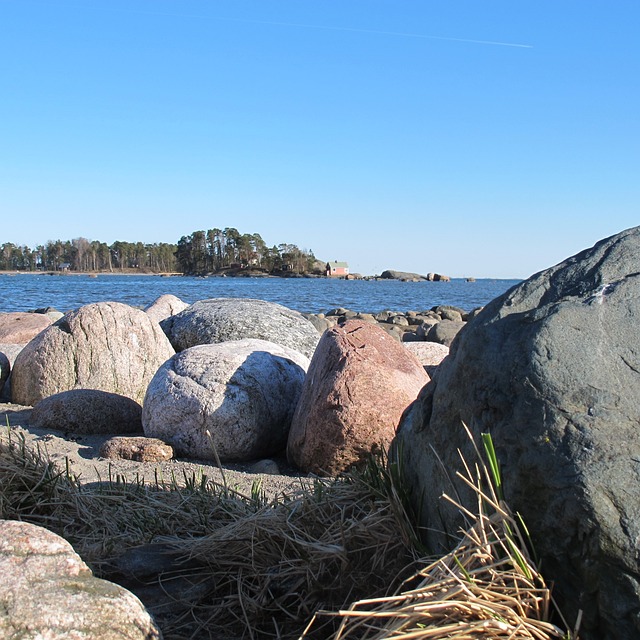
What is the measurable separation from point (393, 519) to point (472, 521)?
576mm

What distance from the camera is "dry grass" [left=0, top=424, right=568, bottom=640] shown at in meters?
2.14

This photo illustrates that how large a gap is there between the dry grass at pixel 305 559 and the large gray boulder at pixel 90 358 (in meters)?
4.41

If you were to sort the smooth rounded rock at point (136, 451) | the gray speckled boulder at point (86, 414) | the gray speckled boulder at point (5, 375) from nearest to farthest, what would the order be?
1. the smooth rounded rock at point (136, 451)
2. the gray speckled boulder at point (86, 414)
3. the gray speckled boulder at point (5, 375)

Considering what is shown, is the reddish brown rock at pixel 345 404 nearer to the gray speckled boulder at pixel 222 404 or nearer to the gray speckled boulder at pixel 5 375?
the gray speckled boulder at pixel 222 404

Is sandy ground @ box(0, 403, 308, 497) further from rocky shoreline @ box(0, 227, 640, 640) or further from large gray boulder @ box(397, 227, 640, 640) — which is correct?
large gray boulder @ box(397, 227, 640, 640)

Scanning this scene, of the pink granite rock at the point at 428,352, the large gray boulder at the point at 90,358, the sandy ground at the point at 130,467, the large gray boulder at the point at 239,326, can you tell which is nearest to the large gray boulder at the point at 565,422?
the sandy ground at the point at 130,467

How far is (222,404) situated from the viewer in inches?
257

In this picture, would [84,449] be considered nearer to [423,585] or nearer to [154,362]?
[154,362]

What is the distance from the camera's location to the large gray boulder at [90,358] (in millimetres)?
8484

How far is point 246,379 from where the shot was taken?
22.1 feet

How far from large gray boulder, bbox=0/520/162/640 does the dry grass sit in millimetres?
435

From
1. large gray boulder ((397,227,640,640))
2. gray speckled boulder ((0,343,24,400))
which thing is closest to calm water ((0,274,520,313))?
gray speckled boulder ((0,343,24,400))

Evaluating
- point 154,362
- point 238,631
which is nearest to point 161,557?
point 238,631

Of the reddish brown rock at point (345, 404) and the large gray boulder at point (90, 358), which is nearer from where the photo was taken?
the reddish brown rock at point (345, 404)
